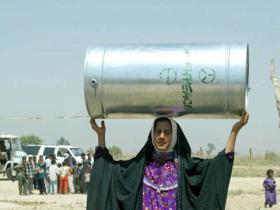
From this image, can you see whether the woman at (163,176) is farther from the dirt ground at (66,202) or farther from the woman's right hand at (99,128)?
the dirt ground at (66,202)

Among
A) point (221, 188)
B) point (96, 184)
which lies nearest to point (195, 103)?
point (221, 188)

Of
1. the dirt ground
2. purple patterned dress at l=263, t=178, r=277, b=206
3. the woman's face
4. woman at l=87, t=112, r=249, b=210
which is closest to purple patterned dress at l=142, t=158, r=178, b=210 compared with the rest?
woman at l=87, t=112, r=249, b=210

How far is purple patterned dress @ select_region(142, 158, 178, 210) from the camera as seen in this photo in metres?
4.64

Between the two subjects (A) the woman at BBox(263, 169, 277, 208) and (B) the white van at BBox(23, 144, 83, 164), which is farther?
(B) the white van at BBox(23, 144, 83, 164)

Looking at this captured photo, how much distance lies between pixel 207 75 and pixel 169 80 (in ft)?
0.77

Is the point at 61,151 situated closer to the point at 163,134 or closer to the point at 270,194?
the point at 270,194

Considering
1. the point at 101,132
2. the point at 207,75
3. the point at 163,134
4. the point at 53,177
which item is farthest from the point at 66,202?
the point at 207,75

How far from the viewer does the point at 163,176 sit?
4660 mm

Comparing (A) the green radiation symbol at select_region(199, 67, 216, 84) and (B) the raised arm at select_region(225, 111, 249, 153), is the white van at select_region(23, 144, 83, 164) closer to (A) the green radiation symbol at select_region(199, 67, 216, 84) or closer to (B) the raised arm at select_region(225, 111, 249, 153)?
(B) the raised arm at select_region(225, 111, 249, 153)

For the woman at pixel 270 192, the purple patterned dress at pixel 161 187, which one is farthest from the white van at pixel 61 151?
the purple patterned dress at pixel 161 187

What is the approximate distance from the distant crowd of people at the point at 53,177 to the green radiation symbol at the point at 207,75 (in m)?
17.6

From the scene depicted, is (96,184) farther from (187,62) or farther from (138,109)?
(187,62)

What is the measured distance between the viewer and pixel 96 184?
4.75 meters

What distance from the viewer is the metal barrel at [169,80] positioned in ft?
14.2
